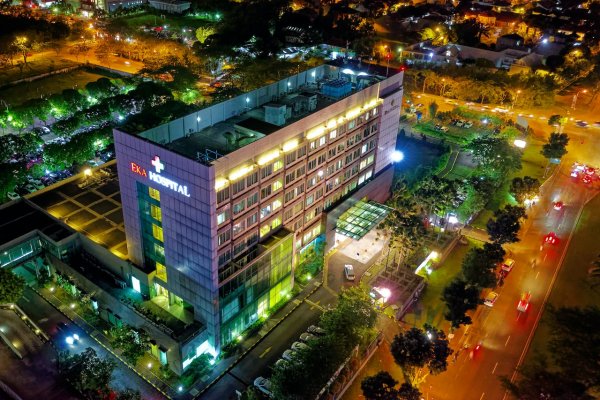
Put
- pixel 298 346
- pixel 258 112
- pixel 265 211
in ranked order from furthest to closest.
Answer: pixel 258 112
pixel 265 211
pixel 298 346

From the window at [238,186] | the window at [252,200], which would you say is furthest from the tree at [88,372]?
the window at [252,200]

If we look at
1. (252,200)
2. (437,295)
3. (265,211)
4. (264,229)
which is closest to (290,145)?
(265,211)

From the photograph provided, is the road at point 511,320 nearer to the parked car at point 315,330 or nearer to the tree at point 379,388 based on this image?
the tree at point 379,388

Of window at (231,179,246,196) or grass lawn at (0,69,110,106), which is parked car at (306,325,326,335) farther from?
grass lawn at (0,69,110,106)

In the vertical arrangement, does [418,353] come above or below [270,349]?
above

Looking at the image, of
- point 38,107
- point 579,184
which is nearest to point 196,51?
point 38,107

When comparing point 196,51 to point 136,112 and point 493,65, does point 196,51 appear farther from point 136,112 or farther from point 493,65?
point 493,65

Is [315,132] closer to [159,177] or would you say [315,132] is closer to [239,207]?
[239,207]
